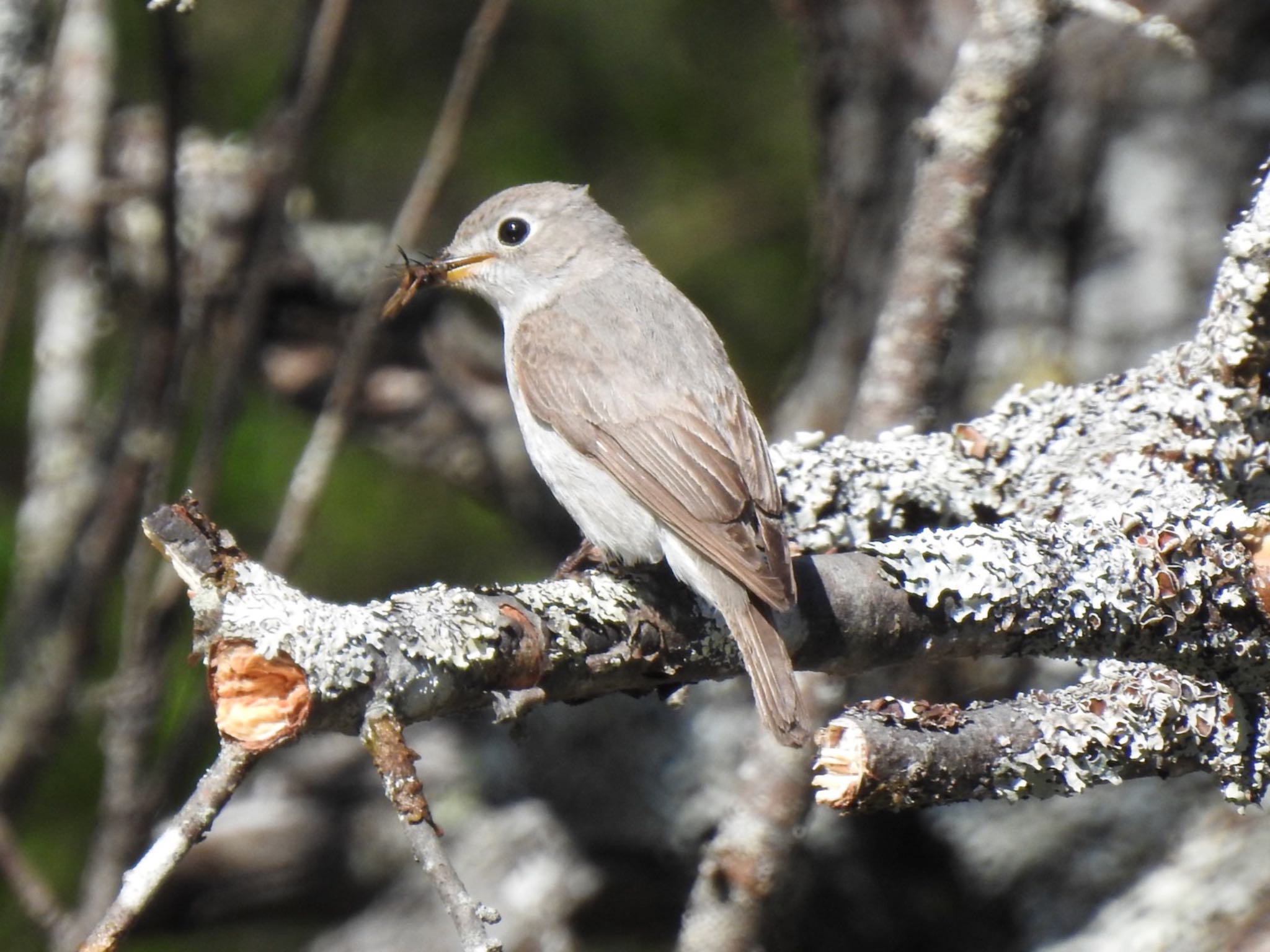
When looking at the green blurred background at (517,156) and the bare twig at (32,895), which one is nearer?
the bare twig at (32,895)

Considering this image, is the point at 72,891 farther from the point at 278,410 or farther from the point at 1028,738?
the point at 1028,738

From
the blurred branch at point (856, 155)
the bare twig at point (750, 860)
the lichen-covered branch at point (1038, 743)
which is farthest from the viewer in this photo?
the blurred branch at point (856, 155)

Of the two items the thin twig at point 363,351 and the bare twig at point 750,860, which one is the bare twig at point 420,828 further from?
the thin twig at point 363,351

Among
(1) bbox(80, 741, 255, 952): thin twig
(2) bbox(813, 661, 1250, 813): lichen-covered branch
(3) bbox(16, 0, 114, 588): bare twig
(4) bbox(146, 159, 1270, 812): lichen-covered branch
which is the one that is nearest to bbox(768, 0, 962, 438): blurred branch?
(4) bbox(146, 159, 1270, 812): lichen-covered branch

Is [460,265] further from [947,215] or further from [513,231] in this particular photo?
[947,215]

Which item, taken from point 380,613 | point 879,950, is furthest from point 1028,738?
point 879,950

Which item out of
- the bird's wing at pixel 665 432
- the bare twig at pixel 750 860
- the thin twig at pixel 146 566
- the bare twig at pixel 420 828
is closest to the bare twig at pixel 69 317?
the thin twig at pixel 146 566

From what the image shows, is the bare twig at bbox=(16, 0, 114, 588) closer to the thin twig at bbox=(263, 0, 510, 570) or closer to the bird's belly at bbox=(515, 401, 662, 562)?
the thin twig at bbox=(263, 0, 510, 570)
